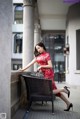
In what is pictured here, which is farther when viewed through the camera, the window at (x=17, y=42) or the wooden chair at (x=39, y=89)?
the window at (x=17, y=42)

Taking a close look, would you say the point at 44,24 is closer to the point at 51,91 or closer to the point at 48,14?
the point at 48,14

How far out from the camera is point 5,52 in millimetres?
4676

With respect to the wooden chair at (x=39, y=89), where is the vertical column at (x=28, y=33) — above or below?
above

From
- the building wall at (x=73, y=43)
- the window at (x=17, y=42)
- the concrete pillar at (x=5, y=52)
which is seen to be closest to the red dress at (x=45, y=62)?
the concrete pillar at (x=5, y=52)

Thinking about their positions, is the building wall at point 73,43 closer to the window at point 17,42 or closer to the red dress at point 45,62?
the red dress at point 45,62

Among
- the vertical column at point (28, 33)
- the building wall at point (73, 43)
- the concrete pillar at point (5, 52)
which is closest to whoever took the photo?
the concrete pillar at point (5, 52)

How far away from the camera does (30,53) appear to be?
656 inches

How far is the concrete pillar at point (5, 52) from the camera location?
4.66 m

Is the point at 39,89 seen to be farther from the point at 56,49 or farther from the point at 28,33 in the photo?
the point at 56,49

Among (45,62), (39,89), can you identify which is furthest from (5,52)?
(45,62)

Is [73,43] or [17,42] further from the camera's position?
[17,42]

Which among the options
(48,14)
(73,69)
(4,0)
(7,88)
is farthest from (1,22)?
(48,14)

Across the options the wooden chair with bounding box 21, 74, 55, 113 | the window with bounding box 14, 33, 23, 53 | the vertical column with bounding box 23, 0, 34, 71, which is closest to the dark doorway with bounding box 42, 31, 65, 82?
the window with bounding box 14, 33, 23, 53

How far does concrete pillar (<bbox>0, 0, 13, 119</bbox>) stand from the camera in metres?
4.66
